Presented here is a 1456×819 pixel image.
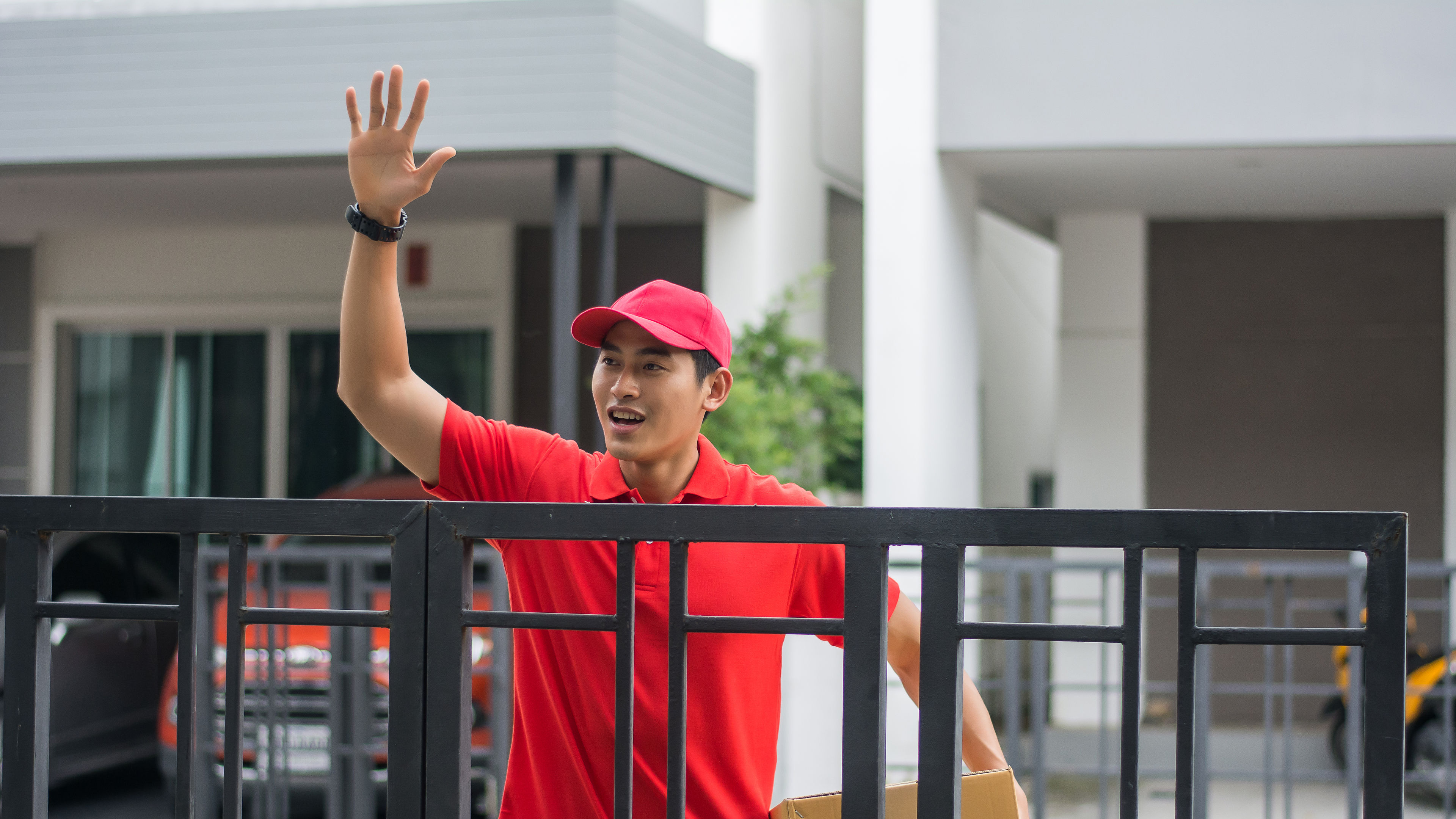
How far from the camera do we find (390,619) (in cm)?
188

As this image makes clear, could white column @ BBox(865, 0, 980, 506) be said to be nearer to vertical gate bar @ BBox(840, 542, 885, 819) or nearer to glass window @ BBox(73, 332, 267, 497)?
glass window @ BBox(73, 332, 267, 497)

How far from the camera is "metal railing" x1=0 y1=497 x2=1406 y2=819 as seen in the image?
5.55ft

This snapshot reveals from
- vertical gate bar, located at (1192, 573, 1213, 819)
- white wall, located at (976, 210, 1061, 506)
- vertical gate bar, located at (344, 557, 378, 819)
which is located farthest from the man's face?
white wall, located at (976, 210, 1061, 506)

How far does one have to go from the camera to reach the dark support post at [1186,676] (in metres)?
1.70

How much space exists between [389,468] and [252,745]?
3802mm

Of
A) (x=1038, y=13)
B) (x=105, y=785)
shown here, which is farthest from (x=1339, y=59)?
(x=105, y=785)

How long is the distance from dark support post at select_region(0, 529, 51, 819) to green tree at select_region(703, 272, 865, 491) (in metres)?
4.68

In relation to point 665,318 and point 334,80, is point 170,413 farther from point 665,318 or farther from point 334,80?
point 665,318

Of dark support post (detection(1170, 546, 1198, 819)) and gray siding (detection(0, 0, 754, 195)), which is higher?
gray siding (detection(0, 0, 754, 195))

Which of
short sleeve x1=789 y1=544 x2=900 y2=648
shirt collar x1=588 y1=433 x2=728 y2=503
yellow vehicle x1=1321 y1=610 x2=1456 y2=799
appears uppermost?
shirt collar x1=588 y1=433 x2=728 y2=503

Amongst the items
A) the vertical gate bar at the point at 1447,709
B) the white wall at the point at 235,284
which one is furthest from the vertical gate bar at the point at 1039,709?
the white wall at the point at 235,284

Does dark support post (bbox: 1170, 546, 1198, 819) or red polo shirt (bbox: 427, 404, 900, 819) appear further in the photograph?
red polo shirt (bbox: 427, 404, 900, 819)

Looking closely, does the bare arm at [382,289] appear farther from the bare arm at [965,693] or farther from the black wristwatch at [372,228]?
the bare arm at [965,693]

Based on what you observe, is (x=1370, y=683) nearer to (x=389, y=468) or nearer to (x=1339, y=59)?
(x=1339, y=59)
